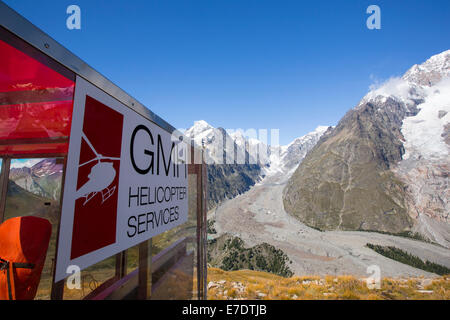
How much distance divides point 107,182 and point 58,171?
329 cm

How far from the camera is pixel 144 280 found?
3.49m

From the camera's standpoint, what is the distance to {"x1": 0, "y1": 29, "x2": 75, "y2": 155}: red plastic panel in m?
1.84

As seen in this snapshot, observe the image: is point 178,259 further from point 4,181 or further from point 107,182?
point 4,181

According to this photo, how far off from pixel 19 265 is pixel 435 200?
152 metres

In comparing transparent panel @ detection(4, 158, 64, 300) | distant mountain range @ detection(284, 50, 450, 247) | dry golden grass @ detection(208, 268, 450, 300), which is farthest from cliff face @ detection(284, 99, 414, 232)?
→ transparent panel @ detection(4, 158, 64, 300)

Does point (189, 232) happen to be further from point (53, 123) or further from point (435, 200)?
point (435, 200)

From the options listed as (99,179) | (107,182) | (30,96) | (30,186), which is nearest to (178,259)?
(107,182)

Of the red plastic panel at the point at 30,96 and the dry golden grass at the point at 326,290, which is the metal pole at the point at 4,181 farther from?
the dry golden grass at the point at 326,290

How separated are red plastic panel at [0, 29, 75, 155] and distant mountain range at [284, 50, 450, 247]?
441 feet

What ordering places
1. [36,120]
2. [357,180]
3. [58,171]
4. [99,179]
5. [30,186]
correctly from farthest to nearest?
[357,180]
[30,186]
[58,171]
[36,120]
[99,179]

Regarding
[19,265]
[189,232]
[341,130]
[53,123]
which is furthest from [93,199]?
[341,130]

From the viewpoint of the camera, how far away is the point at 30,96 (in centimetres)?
286

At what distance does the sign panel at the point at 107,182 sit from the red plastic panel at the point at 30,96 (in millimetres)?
432

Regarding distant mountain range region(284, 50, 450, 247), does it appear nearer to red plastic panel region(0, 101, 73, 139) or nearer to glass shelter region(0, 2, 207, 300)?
glass shelter region(0, 2, 207, 300)
